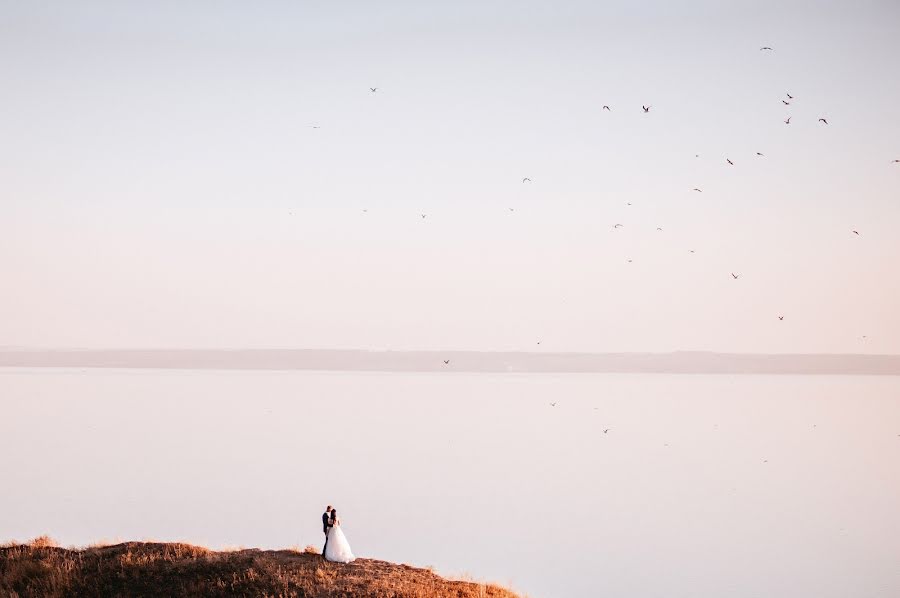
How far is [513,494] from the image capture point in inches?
2968

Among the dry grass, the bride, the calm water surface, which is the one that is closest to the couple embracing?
the bride

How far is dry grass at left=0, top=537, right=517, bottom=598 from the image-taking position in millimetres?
24531

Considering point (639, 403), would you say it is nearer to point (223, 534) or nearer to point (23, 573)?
point (223, 534)

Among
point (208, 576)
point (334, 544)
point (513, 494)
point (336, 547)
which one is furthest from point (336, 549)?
point (513, 494)

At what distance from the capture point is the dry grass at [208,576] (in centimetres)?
2453

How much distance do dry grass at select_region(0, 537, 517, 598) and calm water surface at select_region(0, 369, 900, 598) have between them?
22.6m

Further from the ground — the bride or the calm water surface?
the calm water surface

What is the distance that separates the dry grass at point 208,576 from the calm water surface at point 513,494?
2262 cm

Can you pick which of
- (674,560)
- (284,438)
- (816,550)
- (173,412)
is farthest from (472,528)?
(173,412)

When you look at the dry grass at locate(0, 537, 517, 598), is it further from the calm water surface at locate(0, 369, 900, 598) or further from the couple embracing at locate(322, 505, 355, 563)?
the calm water surface at locate(0, 369, 900, 598)

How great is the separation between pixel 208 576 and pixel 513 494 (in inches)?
2059

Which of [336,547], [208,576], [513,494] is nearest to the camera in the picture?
[208,576]

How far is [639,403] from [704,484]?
379 ft

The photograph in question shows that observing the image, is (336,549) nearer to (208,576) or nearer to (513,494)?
(208,576)
